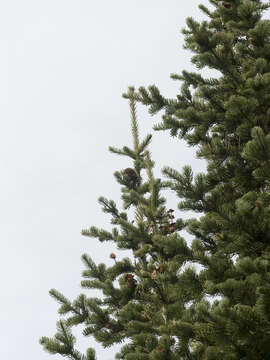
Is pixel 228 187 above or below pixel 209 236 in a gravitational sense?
above

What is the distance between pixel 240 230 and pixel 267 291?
0.96 metres

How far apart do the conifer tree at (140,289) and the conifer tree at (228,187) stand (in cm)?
24

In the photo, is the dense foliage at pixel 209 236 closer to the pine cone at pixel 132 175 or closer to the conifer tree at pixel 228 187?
the conifer tree at pixel 228 187

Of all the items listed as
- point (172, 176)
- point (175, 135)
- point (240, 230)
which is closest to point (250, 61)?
point (175, 135)

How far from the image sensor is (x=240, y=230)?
4.08 m

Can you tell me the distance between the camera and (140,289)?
813 cm

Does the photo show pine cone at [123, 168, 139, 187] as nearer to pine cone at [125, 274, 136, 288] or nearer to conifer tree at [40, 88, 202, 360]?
conifer tree at [40, 88, 202, 360]

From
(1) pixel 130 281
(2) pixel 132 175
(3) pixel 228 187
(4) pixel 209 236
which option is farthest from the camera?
(2) pixel 132 175

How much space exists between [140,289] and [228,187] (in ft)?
10.3

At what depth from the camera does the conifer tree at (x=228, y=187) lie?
3.47 metres

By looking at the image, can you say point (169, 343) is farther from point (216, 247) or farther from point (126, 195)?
point (126, 195)

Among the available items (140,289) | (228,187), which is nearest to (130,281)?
(140,289)

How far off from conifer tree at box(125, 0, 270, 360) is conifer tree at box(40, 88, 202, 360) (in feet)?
0.78

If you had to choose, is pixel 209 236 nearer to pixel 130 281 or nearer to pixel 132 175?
pixel 130 281
